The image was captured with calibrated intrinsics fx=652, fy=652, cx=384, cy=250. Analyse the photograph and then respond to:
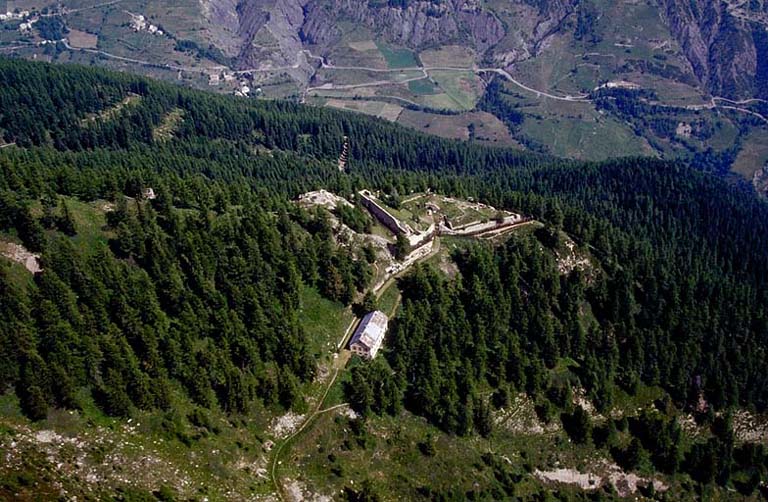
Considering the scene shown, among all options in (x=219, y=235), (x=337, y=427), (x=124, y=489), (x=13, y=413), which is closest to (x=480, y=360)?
(x=337, y=427)

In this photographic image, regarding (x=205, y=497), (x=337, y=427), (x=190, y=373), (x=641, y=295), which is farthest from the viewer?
(x=641, y=295)

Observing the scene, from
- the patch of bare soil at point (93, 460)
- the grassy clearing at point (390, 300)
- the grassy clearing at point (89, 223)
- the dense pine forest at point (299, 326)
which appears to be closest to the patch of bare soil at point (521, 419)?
the dense pine forest at point (299, 326)

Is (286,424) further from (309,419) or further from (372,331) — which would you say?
(372,331)

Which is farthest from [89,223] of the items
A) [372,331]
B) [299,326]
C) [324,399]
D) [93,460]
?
[372,331]

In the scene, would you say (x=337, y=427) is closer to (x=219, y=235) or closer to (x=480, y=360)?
(x=480, y=360)

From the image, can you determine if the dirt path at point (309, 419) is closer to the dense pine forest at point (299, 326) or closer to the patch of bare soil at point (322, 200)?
the dense pine forest at point (299, 326)
